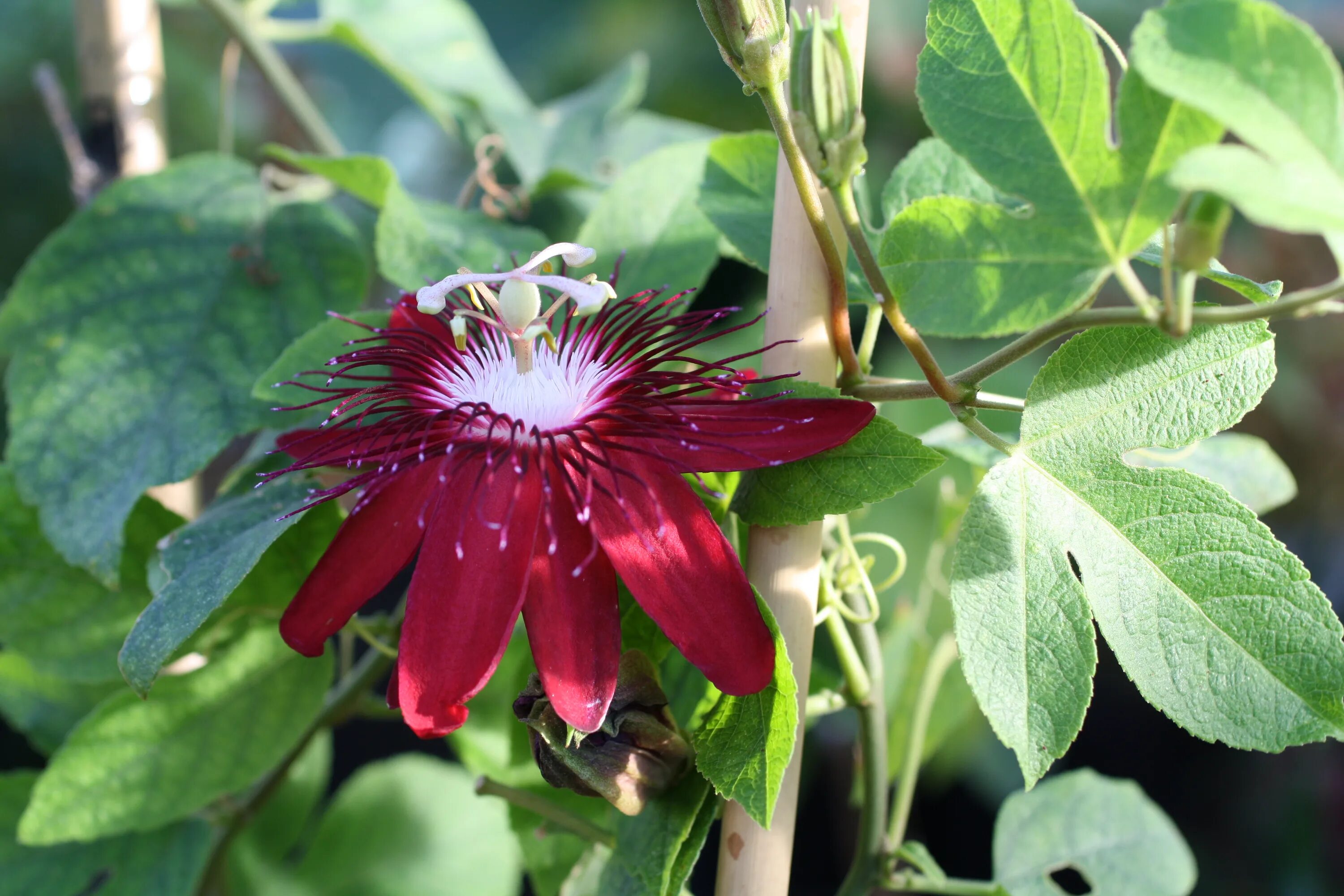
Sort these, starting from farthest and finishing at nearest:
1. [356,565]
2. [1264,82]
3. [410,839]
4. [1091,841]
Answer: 1. [410,839]
2. [1091,841]
3. [356,565]
4. [1264,82]

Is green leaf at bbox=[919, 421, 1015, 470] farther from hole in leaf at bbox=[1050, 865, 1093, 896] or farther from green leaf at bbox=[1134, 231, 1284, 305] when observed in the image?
hole in leaf at bbox=[1050, 865, 1093, 896]

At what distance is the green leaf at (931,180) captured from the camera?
1.73ft

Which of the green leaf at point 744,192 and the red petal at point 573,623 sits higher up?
the green leaf at point 744,192

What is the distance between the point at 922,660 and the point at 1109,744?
826 mm

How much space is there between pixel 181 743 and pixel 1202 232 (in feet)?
1.77

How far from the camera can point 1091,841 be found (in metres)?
0.64

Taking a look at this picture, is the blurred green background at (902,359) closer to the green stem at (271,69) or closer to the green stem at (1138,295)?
the green stem at (271,69)

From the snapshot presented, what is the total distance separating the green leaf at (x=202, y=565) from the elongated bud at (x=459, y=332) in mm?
90

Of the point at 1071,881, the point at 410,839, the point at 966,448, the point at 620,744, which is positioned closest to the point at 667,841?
the point at 620,744

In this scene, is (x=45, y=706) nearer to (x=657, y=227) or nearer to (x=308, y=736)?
(x=308, y=736)

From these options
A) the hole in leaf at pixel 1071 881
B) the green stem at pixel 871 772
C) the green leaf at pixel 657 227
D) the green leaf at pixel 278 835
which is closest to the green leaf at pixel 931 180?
the green leaf at pixel 657 227

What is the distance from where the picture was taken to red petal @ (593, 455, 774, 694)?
396mm

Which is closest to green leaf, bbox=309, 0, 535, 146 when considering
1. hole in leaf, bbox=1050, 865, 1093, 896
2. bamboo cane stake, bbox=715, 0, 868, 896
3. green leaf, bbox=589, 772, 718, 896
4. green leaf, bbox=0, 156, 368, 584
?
green leaf, bbox=0, 156, 368, 584

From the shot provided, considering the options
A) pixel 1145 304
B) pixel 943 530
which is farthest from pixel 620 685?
pixel 943 530
